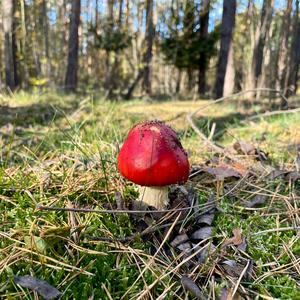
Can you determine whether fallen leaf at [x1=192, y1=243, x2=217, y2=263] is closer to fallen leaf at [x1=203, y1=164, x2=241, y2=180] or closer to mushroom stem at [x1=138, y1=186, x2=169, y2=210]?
mushroom stem at [x1=138, y1=186, x2=169, y2=210]

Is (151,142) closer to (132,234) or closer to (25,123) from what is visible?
(132,234)

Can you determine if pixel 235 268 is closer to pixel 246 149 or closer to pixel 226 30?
pixel 246 149

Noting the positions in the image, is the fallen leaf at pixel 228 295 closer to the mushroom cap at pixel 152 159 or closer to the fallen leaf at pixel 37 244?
the mushroom cap at pixel 152 159

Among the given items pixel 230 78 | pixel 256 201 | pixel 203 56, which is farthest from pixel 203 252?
pixel 203 56

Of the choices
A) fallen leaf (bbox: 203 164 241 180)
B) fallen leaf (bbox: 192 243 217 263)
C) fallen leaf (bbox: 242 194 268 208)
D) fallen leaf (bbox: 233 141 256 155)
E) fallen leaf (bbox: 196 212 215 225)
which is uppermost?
fallen leaf (bbox: 233 141 256 155)

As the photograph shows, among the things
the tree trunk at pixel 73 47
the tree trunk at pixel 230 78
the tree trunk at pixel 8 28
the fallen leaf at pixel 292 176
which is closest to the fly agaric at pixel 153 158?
the fallen leaf at pixel 292 176

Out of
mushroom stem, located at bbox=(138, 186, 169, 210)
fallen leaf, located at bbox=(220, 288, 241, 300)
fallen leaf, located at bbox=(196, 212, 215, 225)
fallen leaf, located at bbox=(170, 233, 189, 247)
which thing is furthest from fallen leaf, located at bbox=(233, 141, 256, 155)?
fallen leaf, located at bbox=(220, 288, 241, 300)
